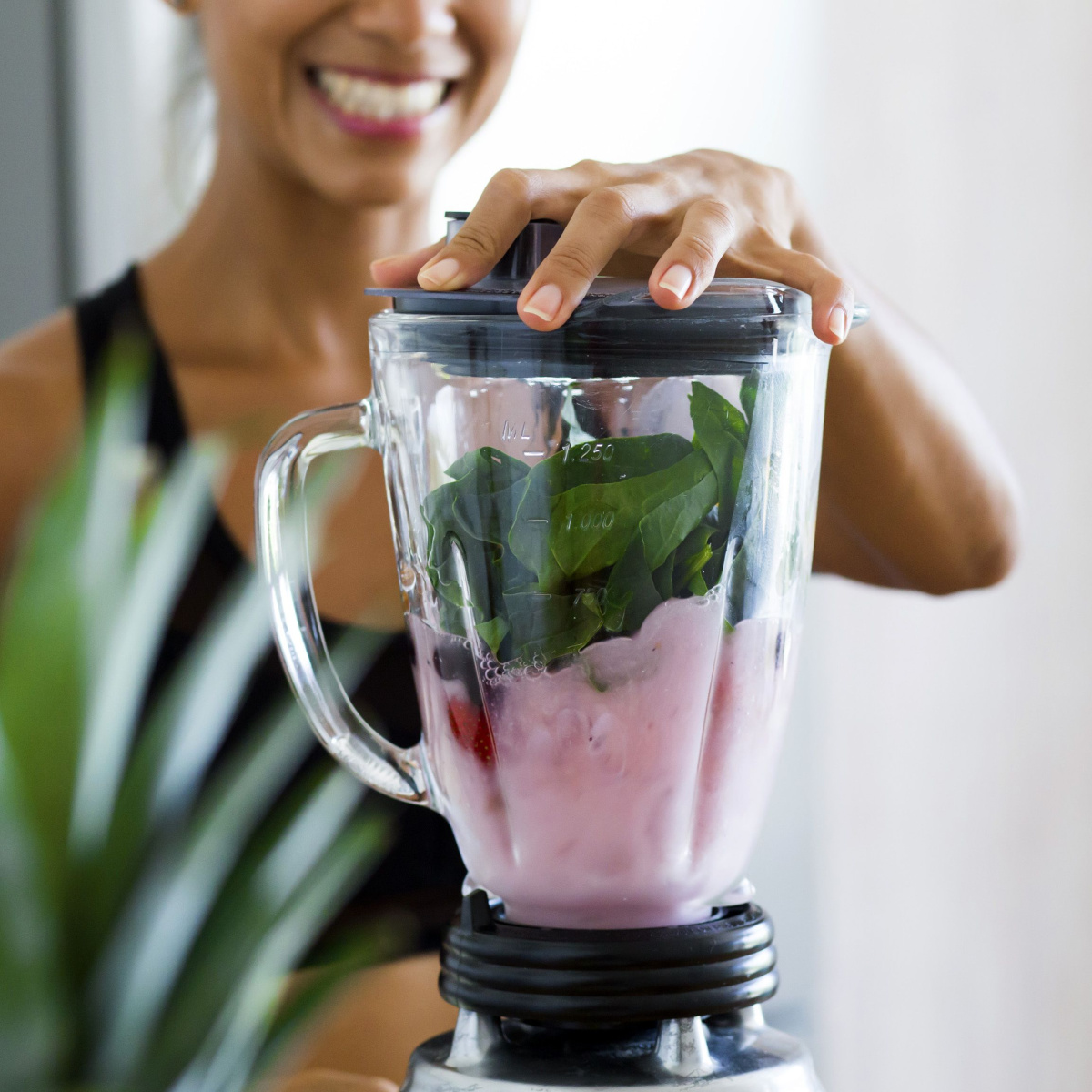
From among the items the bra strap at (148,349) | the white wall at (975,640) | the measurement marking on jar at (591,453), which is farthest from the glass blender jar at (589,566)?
the white wall at (975,640)

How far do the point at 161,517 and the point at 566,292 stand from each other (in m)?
0.28

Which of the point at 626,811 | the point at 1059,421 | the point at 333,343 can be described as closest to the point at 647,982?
the point at 626,811

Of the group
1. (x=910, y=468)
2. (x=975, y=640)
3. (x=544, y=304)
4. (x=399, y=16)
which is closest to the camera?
(x=544, y=304)

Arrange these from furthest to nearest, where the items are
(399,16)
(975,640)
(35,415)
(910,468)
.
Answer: (975,640) < (35,415) < (399,16) < (910,468)

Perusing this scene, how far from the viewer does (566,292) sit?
0.35 meters

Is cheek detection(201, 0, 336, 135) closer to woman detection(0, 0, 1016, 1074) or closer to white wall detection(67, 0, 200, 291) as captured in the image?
woman detection(0, 0, 1016, 1074)

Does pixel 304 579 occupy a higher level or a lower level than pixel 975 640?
higher

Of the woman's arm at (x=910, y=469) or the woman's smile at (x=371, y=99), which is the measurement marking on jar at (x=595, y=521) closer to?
the woman's arm at (x=910, y=469)

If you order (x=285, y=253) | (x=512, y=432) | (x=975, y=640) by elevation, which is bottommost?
(x=975, y=640)

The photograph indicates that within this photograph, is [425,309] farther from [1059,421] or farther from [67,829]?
[1059,421]

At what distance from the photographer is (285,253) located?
3.49 feet

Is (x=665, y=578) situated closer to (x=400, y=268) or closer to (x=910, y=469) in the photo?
(x=400, y=268)

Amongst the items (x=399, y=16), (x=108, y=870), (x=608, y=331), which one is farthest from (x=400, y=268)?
(x=399, y=16)

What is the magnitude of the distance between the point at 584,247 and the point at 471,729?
15 centimetres
